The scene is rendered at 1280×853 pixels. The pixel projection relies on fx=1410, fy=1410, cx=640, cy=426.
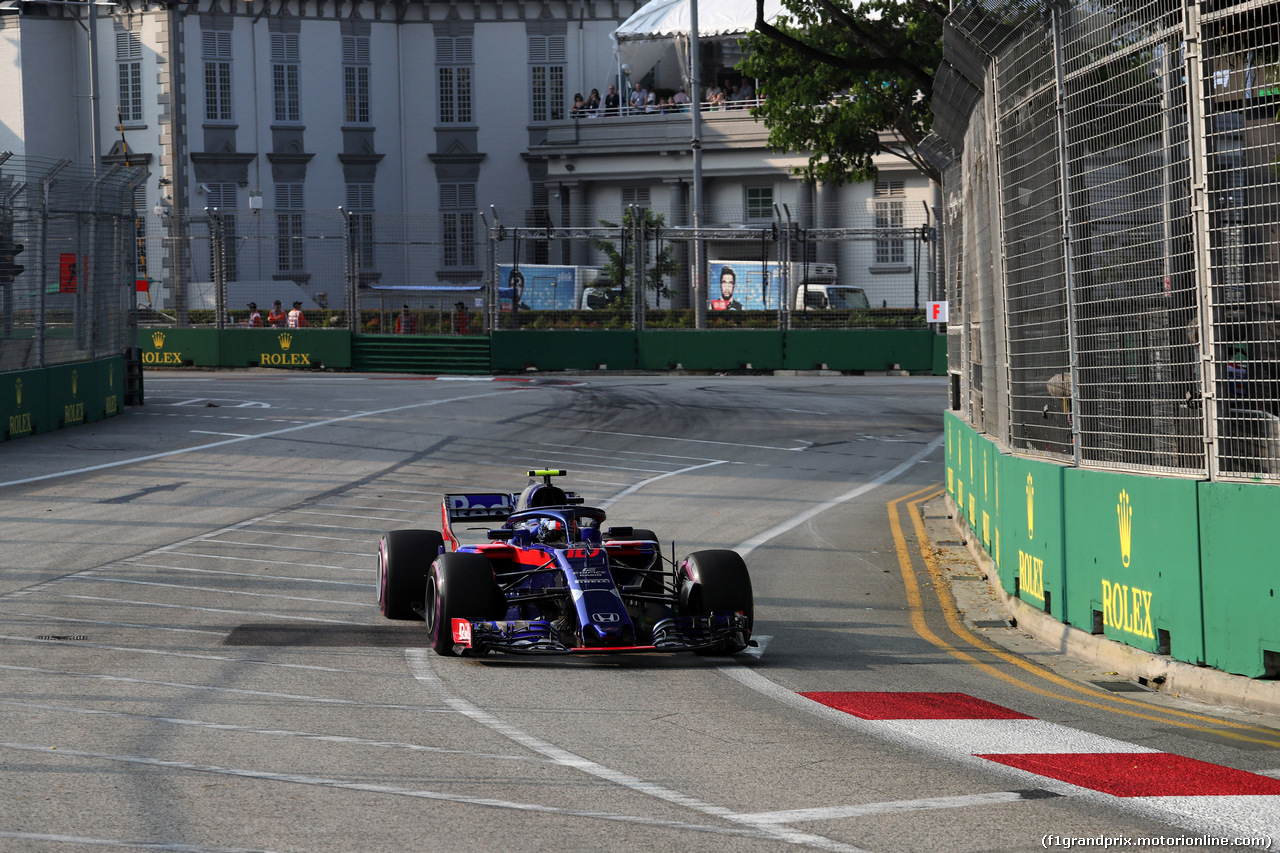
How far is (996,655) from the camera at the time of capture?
9.09 metres

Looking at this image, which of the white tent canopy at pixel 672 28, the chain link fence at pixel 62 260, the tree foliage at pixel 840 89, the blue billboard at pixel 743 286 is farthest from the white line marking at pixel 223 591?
the white tent canopy at pixel 672 28

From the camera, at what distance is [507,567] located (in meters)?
9.45

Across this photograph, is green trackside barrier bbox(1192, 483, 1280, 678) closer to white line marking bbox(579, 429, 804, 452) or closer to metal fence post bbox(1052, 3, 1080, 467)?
metal fence post bbox(1052, 3, 1080, 467)

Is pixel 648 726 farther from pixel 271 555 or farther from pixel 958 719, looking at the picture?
pixel 271 555

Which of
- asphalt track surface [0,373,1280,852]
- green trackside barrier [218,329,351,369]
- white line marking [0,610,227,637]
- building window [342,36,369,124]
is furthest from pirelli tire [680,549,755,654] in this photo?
building window [342,36,369,124]

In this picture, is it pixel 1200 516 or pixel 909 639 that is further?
pixel 909 639

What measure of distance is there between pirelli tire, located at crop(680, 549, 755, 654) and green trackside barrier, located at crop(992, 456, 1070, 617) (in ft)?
6.62

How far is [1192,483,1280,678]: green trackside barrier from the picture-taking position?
7121 mm

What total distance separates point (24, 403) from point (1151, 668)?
17295mm

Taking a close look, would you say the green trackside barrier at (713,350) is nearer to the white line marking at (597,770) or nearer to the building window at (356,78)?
the white line marking at (597,770)

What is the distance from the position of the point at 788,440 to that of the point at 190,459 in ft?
29.4

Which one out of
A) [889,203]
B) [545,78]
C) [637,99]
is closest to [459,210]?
[545,78]

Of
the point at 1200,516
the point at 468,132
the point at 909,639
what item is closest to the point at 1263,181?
the point at 1200,516

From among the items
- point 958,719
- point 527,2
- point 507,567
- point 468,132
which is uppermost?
point 527,2
